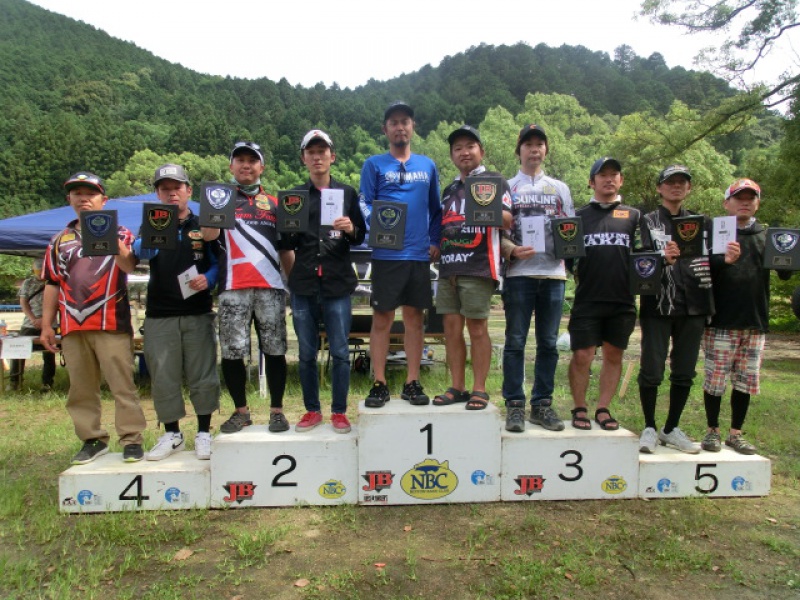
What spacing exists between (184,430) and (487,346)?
3.15 metres

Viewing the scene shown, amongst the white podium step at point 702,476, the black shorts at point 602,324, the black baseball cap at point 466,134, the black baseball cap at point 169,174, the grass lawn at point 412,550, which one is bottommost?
the grass lawn at point 412,550

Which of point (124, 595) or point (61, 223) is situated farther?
point (61, 223)

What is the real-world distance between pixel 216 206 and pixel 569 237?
7.02 ft

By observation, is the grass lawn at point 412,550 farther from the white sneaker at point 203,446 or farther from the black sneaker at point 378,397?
the black sneaker at point 378,397

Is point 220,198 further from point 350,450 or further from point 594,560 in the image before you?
point 594,560

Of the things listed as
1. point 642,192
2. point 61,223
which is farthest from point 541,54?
point 61,223

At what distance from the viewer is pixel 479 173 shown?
3566mm

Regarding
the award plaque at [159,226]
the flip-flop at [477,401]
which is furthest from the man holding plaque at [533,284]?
the award plaque at [159,226]

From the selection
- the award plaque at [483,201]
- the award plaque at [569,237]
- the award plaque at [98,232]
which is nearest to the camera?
the award plaque at [98,232]

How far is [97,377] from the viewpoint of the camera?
358 cm

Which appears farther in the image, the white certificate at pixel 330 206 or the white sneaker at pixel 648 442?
the white sneaker at pixel 648 442

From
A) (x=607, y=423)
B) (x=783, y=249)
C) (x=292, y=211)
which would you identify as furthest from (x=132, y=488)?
(x=783, y=249)

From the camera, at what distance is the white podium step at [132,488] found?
10.7ft

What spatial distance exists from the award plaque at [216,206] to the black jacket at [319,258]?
0.43m
